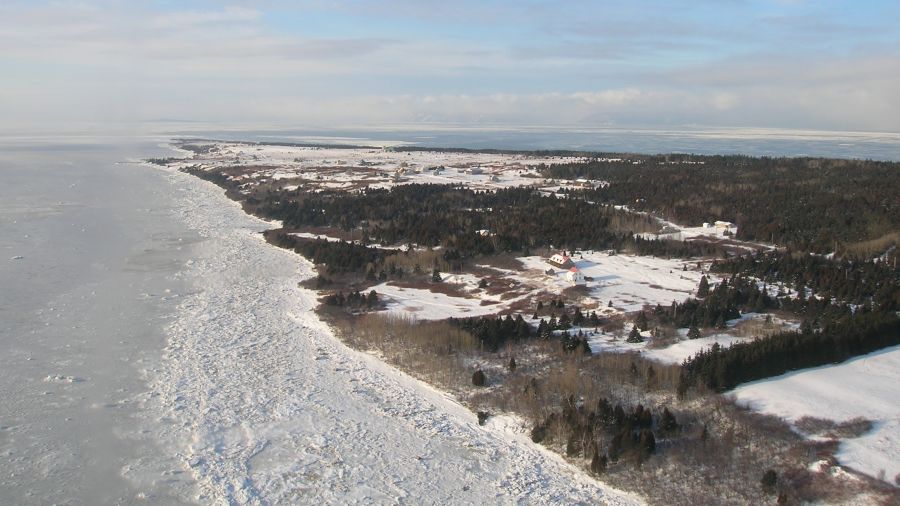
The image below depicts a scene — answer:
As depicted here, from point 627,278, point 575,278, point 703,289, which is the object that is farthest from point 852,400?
point 627,278

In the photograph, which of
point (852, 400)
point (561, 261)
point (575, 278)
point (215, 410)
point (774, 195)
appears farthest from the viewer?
point (774, 195)

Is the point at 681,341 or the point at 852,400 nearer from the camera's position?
the point at 852,400

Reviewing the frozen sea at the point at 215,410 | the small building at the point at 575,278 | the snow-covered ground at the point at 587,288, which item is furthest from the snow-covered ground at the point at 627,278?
the frozen sea at the point at 215,410

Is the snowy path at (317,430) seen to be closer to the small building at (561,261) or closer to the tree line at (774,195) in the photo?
the small building at (561,261)

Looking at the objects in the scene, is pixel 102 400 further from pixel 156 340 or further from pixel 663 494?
pixel 663 494

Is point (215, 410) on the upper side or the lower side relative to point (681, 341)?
lower

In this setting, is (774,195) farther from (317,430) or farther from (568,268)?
(317,430)

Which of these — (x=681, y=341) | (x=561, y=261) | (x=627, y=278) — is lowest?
(x=681, y=341)
